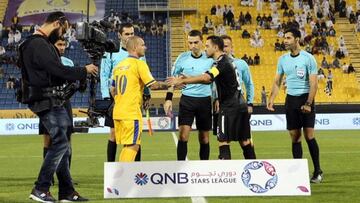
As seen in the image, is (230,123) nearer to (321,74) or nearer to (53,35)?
(53,35)

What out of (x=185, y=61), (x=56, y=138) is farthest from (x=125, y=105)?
(x=185, y=61)

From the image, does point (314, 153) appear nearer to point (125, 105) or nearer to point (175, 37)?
point (125, 105)

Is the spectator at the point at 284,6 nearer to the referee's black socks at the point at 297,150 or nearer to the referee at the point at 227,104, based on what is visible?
the referee's black socks at the point at 297,150

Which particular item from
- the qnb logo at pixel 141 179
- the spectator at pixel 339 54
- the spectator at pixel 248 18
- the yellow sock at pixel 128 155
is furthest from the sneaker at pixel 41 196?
the spectator at pixel 248 18

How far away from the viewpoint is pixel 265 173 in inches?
296

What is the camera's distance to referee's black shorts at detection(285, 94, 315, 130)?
987 centimetres

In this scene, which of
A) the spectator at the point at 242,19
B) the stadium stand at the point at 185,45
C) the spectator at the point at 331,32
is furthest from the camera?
the spectator at the point at 242,19

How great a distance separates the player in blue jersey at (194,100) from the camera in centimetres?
1009

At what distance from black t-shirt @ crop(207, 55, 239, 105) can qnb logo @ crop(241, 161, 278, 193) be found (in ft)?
4.68

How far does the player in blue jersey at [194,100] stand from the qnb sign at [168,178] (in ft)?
8.16

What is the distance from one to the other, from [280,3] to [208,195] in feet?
124

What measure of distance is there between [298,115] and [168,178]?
3183mm

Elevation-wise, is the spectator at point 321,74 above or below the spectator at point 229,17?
below


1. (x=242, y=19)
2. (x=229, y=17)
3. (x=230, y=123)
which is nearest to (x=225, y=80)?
(x=230, y=123)
